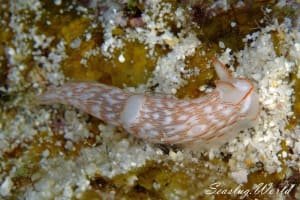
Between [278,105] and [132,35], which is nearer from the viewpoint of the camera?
[278,105]

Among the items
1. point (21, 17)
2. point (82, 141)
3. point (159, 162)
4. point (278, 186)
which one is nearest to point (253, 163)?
point (278, 186)

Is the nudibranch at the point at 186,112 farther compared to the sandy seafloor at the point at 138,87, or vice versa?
the sandy seafloor at the point at 138,87

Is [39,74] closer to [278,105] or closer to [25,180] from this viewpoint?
[25,180]

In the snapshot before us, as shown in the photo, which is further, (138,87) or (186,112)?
(138,87)

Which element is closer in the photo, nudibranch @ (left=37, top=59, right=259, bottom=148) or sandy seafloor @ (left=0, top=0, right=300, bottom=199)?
nudibranch @ (left=37, top=59, right=259, bottom=148)
